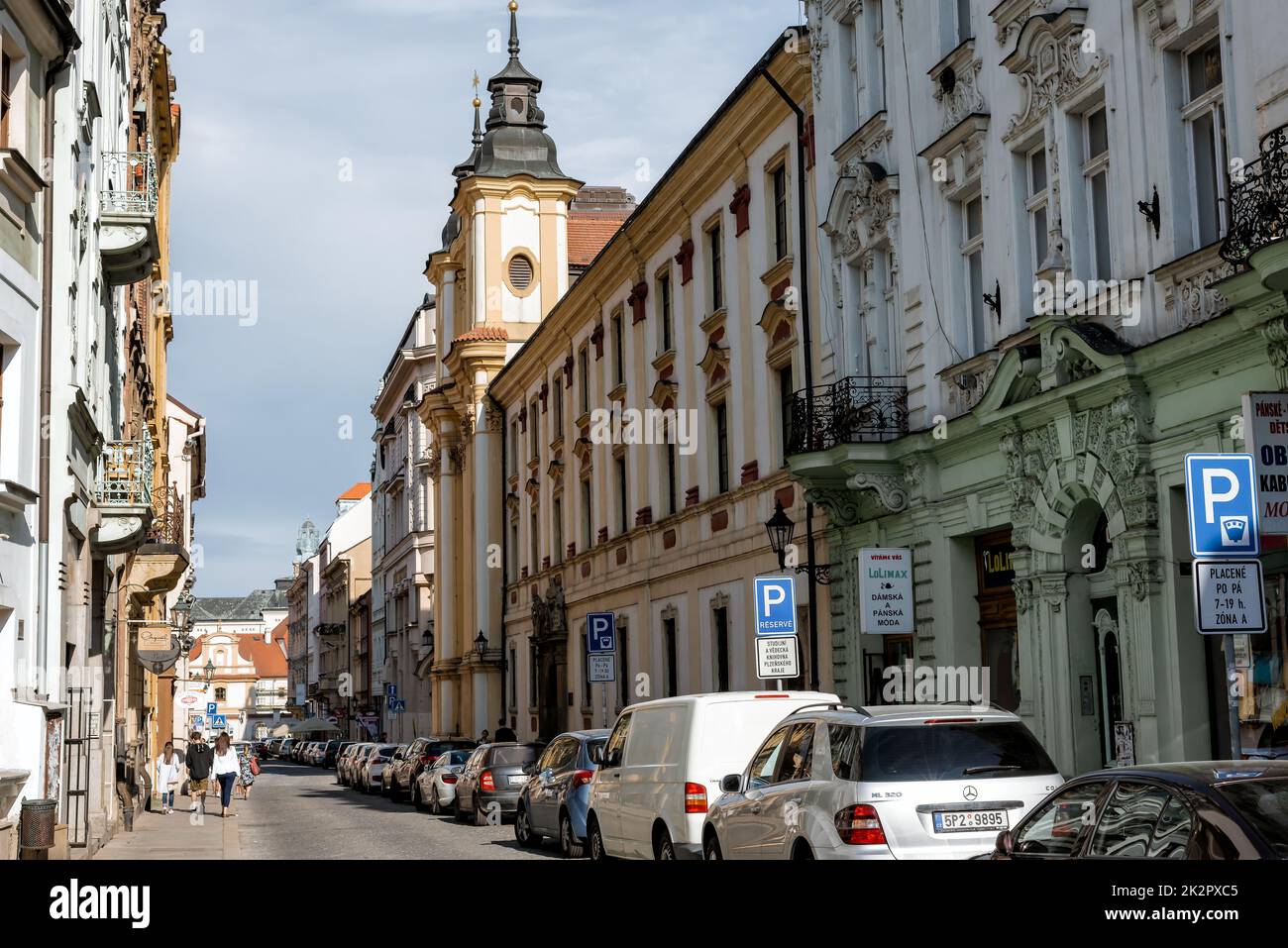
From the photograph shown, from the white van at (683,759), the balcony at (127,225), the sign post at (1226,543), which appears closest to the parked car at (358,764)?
the balcony at (127,225)

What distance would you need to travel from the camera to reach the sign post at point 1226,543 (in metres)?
10.1

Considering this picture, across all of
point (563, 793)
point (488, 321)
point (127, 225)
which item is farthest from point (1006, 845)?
point (488, 321)

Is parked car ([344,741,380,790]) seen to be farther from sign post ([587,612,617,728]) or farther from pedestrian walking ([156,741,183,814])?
sign post ([587,612,617,728])

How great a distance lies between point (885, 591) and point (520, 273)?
3821cm

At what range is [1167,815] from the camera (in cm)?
A: 669

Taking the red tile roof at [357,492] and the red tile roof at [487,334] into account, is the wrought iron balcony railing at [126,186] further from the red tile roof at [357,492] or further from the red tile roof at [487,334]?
the red tile roof at [357,492]

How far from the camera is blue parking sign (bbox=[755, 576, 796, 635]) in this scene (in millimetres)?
21016

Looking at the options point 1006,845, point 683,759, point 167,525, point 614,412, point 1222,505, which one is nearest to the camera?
point 1006,845

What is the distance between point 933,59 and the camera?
21953 mm

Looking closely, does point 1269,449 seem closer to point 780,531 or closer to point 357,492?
point 780,531

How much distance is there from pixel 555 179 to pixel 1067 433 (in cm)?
4170

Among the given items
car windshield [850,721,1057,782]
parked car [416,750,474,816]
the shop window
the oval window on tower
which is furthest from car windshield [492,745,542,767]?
the oval window on tower

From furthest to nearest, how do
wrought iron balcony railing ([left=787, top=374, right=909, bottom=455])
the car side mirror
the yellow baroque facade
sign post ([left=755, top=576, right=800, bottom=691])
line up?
the yellow baroque facade < wrought iron balcony railing ([left=787, top=374, right=909, bottom=455]) < sign post ([left=755, top=576, right=800, bottom=691]) < the car side mirror

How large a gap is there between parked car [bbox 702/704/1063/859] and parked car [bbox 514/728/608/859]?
23.2 feet
